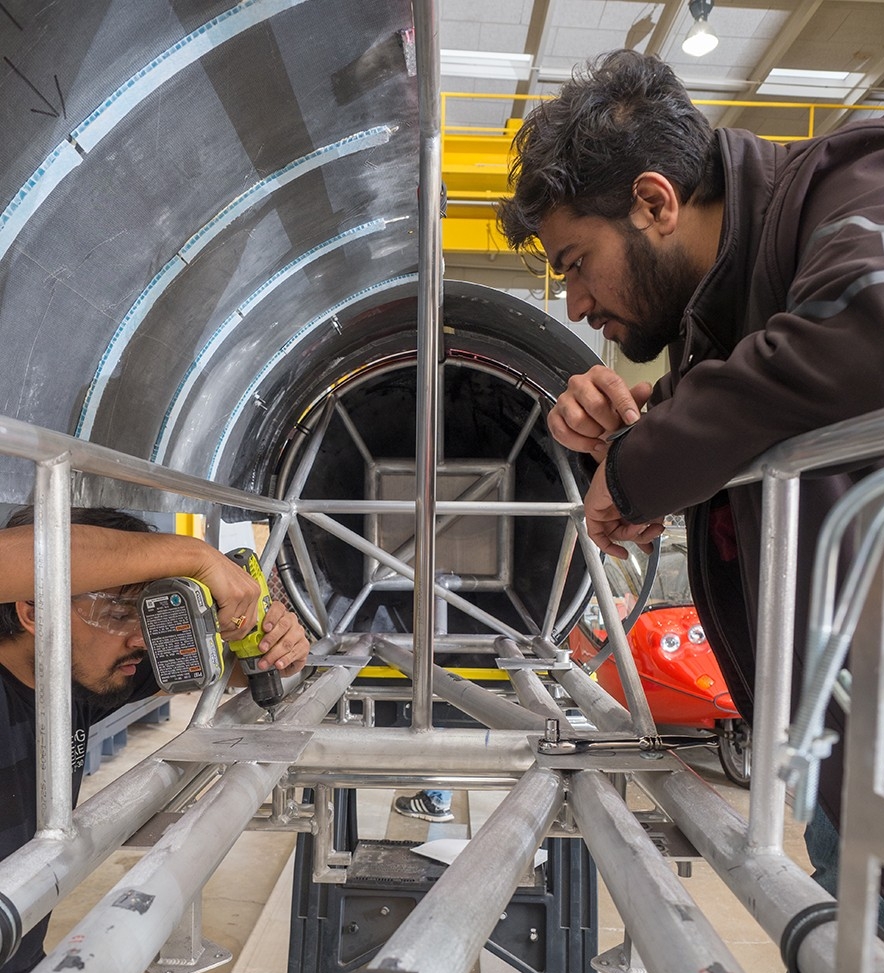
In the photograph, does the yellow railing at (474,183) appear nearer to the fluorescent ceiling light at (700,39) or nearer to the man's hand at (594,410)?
the fluorescent ceiling light at (700,39)

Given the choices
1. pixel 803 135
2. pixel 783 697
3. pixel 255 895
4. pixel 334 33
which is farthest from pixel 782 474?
pixel 803 135

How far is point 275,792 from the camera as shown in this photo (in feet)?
5.56

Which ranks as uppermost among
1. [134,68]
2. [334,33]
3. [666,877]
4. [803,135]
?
[803,135]

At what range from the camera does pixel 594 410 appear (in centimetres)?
134

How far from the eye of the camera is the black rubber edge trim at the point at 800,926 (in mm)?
830

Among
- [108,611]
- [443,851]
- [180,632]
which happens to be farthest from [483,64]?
[180,632]

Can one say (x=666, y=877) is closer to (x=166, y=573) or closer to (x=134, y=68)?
(x=166, y=573)

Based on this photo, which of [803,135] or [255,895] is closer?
[255,895]

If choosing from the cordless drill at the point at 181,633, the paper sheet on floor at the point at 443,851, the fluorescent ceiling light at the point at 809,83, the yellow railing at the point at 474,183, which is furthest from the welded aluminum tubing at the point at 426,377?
the fluorescent ceiling light at the point at 809,83

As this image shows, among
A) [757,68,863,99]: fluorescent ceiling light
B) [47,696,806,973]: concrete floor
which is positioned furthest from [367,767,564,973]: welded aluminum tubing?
[757,68,863,99]: fluorescent ceiling light

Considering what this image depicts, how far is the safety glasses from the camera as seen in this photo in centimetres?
168

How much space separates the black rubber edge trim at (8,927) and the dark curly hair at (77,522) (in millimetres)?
902

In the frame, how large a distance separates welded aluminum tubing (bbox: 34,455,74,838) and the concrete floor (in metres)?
2.21

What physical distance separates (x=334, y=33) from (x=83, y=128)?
0.56 meters
